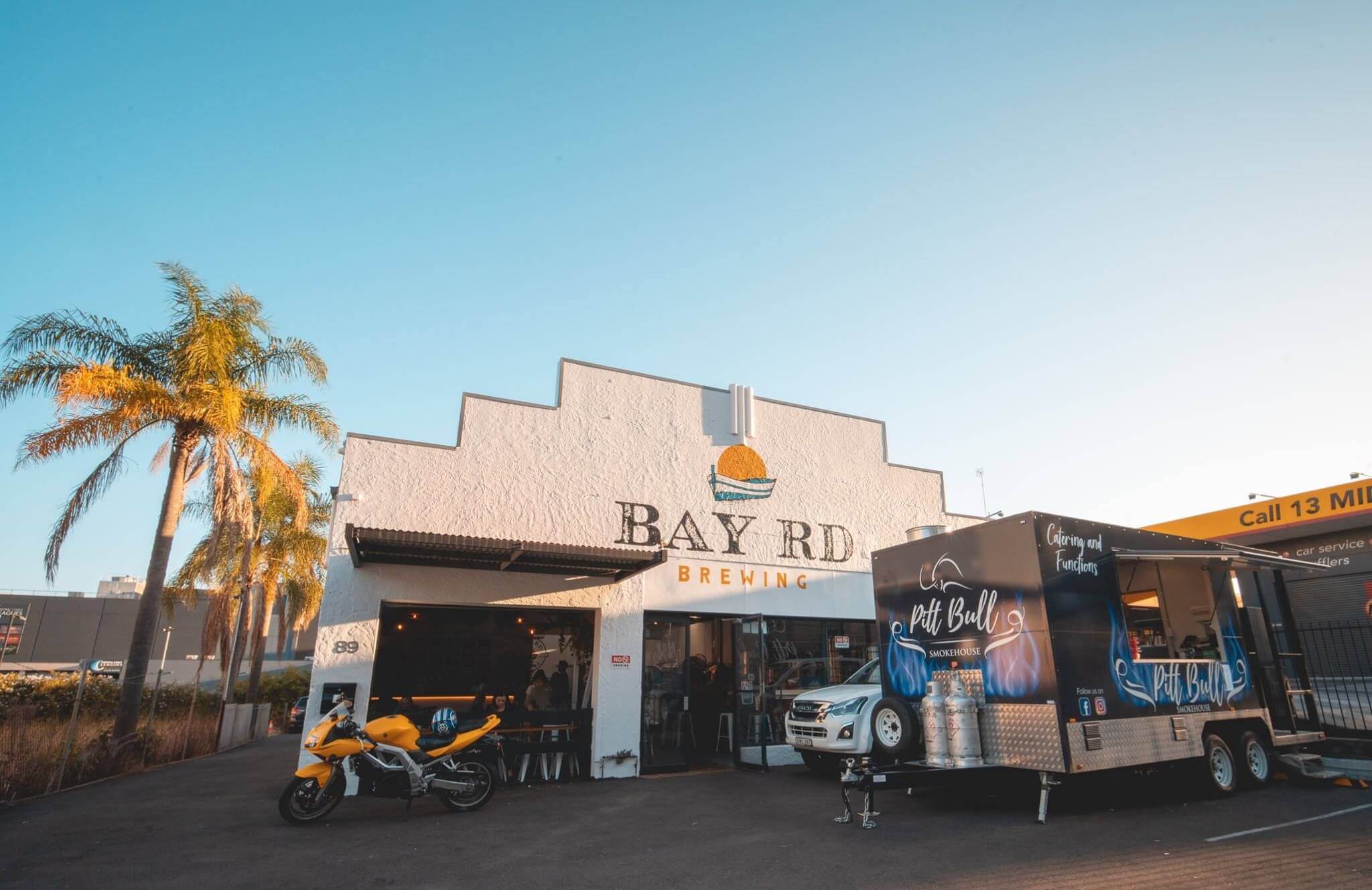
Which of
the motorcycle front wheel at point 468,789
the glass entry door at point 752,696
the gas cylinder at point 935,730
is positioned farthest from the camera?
the glass entry door at point 752,696

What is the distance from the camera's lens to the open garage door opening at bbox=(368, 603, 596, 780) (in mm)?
12383

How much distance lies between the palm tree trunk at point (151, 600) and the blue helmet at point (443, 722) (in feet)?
23.9

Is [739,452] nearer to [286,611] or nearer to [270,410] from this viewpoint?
[270,410]

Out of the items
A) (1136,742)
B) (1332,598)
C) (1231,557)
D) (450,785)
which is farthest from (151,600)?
(1332,598)

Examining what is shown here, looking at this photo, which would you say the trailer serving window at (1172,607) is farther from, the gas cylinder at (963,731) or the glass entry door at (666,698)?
the glass entry door at (666,698)

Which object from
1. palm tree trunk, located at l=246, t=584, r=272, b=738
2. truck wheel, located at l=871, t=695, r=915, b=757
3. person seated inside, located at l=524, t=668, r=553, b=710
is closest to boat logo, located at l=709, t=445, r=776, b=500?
person seated inside, located at l=524, t=668, r=553, b=710

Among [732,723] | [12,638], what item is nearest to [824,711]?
[732,723]

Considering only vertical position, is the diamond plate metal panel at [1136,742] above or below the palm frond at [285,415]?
below

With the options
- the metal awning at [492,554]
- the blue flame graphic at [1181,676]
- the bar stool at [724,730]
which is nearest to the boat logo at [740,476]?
the metal awning at [492,554]

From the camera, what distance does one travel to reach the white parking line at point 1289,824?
703 centimetres

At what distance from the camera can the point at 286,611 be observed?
1068 inches

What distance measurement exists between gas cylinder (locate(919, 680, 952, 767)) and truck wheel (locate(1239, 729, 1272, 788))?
435 cm

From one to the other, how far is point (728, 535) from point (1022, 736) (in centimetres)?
698

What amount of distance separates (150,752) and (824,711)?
1284 centimetres
